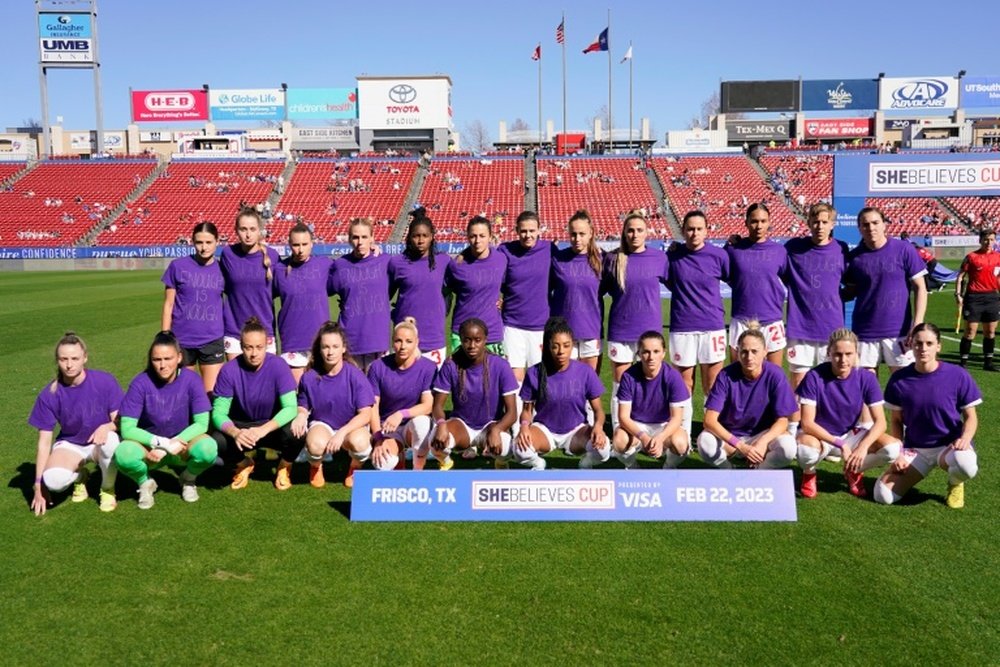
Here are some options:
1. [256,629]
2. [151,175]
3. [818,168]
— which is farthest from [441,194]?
[256,629]

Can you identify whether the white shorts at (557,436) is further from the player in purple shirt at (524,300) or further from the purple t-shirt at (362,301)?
the purple t-shirt at (362,301)

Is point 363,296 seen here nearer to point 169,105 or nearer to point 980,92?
point 169,105

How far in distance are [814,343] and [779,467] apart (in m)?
1.47

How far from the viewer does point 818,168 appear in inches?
1715

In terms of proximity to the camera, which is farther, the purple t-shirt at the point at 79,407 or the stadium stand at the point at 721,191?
the stadium stand at the point at 721,191

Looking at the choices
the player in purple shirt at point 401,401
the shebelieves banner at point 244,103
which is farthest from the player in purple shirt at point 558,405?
the shebelieves banner at point 244,103

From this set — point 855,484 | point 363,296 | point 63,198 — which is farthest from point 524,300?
point 63,198

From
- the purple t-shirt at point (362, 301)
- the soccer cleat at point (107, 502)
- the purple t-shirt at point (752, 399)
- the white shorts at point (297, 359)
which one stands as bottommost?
the soccer cleat at point (107, 502)

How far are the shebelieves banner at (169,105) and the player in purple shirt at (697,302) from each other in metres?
62.3

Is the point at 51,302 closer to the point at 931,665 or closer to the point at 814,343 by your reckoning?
the point at 814,343

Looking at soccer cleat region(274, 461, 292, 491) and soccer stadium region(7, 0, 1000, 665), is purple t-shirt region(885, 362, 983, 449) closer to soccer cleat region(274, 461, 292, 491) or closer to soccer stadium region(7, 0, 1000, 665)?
soccer stadium region(7, 0, 1000, 665)

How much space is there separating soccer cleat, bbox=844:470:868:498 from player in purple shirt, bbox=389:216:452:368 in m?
3.28

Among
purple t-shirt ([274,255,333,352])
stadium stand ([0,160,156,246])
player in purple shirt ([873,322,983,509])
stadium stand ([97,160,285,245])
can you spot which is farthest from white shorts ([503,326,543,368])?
stadium stand ([0,160,156,246])

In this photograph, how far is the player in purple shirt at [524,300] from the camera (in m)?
6.62
